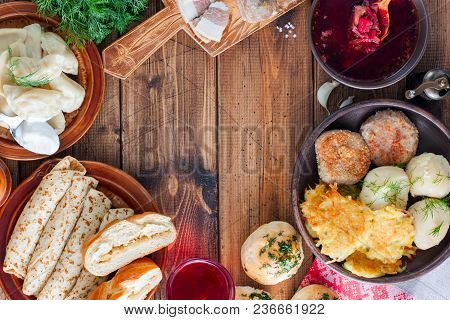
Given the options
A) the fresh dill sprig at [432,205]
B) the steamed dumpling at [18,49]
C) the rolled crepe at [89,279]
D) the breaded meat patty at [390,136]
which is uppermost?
the steamed dumpling at [18,49]

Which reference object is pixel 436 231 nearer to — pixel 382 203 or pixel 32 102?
pixel 382 203

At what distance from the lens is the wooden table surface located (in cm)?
230

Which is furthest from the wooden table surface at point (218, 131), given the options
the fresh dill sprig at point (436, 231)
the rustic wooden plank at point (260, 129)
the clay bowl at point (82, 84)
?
the fresh dill sprig at point (436, 231)

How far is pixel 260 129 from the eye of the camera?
2.30m

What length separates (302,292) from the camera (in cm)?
227

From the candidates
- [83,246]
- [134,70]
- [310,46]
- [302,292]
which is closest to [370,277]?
[302,292]

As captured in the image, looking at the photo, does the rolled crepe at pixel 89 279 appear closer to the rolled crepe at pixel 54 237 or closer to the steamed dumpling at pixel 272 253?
the rolled crepe at pixel 54 237

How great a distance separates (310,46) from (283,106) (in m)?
0.27

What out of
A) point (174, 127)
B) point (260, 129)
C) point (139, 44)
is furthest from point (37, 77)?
point (260, 129)

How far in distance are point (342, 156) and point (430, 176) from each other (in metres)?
0.31

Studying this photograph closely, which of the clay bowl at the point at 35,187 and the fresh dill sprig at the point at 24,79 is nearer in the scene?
the fresh dill sprig at the point at 24,79

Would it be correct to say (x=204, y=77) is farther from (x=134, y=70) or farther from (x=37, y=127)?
(x=37, y=127)

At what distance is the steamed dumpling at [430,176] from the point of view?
2051 millimetres

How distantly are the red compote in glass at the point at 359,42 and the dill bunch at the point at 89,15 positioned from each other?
0.65m
